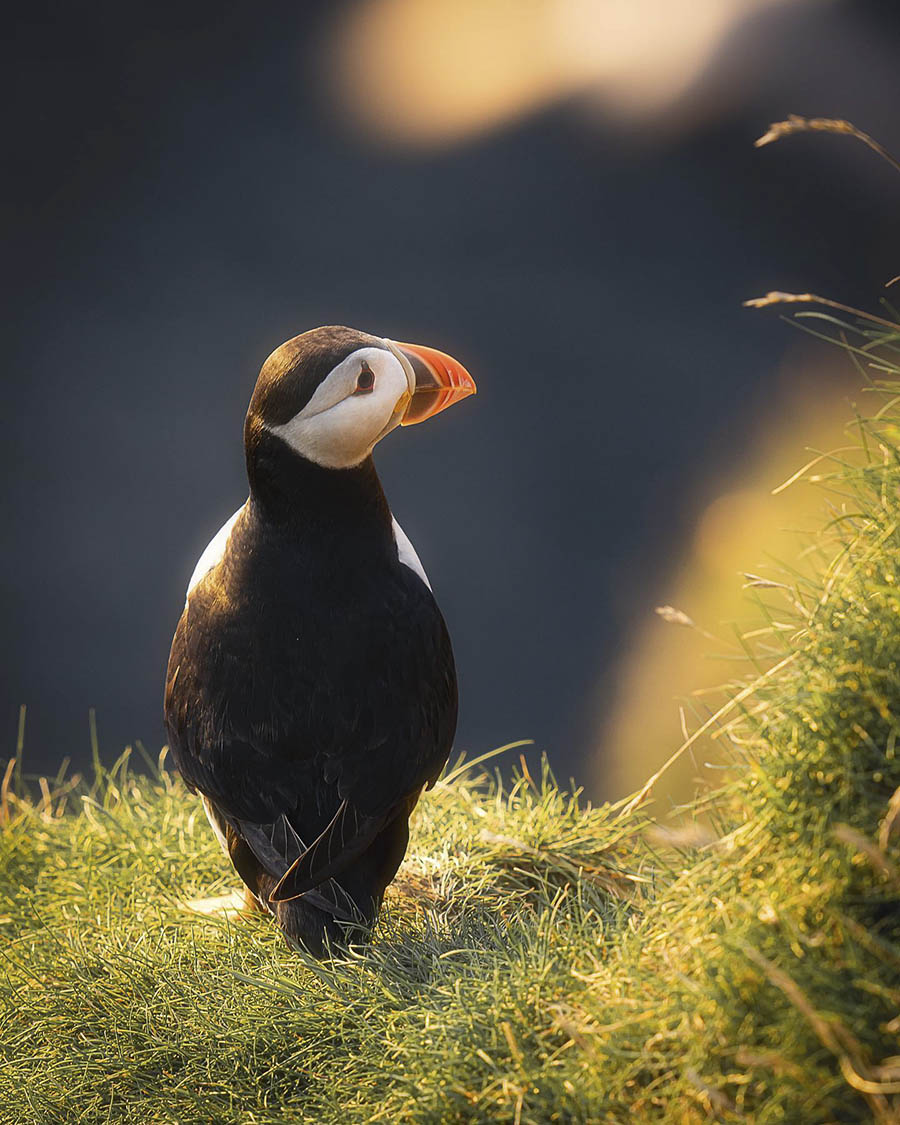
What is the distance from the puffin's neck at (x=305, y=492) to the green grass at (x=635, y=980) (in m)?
0.73

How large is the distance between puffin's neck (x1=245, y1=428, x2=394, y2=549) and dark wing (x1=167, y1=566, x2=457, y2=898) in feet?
0.45

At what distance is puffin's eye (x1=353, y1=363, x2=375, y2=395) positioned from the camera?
1.95 meters

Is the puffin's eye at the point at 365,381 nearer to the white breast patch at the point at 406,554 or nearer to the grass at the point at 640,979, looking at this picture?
the white breast patch at the point at 406,554

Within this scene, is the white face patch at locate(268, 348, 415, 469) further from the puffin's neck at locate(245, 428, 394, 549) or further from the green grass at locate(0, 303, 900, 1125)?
the green grass at locate(0, 303, 900, 1125)

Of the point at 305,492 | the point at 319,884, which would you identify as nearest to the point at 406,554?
the point at 305,492

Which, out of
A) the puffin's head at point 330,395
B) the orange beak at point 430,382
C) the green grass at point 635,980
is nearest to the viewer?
the green grass at point 635,980

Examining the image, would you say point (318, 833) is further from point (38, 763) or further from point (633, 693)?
point (38, 763)

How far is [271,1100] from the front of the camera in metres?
1.51

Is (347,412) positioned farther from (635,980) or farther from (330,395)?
(635,980)

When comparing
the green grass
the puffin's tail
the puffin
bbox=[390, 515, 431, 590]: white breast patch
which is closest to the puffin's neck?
the puffin

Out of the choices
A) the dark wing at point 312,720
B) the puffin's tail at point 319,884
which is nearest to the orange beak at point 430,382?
the dark wing at point 312,720

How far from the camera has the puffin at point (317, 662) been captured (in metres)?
1.95

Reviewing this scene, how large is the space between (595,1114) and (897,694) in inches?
22.3

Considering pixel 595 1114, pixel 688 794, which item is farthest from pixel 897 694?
pixel 688 794
